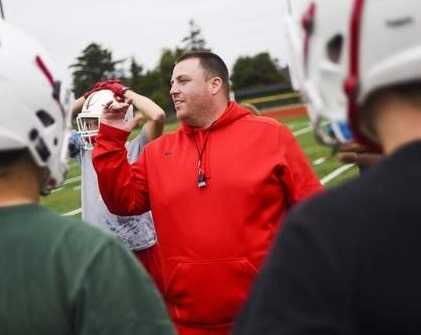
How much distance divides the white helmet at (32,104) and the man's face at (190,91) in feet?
7.87

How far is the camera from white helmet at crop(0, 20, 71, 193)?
77.9 inches

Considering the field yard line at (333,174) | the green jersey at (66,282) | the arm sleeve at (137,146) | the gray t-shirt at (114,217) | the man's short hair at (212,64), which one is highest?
the green jersey at (66,282)

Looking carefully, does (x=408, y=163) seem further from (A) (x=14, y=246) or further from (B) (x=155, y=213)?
(B) (x=155, y=213)

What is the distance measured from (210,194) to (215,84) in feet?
3.15

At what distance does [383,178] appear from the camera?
146 cm

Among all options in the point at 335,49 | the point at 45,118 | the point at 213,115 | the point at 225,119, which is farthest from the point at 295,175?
the point at 335,49

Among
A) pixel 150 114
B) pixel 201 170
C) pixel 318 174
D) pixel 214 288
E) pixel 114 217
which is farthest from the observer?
pixel 318 174

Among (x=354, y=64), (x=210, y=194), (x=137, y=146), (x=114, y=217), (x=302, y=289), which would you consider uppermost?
(x=354, y=64)

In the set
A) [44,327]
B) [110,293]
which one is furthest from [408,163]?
[44,327]

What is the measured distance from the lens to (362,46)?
1.54m

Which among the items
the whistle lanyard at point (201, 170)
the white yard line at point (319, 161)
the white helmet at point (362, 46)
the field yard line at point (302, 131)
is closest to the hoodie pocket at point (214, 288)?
the whistle lanyard at point (201, 170)

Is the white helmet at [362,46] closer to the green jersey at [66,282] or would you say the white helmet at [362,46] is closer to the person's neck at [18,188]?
the green jersey at [66,282]

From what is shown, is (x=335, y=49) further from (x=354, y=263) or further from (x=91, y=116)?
(x=91, y=116)

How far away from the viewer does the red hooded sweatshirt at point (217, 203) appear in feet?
13.3
